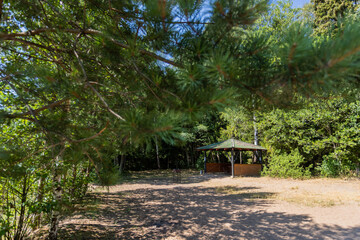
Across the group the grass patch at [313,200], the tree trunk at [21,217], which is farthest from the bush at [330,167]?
the tree trunk at [21,217]

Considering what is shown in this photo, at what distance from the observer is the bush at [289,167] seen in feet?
36.5

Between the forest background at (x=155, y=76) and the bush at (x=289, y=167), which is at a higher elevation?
the forest background at (x=155, y=76)

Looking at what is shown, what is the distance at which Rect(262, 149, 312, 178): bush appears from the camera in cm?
1113

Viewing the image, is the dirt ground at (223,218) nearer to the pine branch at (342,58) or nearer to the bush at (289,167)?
the pine branch at (342,58)

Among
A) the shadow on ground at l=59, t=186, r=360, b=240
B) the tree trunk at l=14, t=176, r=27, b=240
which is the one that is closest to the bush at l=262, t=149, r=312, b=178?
the shadow on ground at l=59, t=186, r=360, b=240

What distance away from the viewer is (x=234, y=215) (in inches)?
201

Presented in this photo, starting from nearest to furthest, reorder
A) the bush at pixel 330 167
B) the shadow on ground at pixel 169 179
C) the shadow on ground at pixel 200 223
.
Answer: the shadow on ground at pixel 200 223 < the bush at pixel 330 167 < the shadow on ground at pixel 169 179

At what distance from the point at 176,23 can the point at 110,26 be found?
893 mm

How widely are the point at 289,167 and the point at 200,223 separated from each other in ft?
29.0

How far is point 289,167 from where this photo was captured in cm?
1143

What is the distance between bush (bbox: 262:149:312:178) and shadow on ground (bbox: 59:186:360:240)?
5.64 metres

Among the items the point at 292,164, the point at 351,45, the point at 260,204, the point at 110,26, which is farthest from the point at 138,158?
the point at 351,45

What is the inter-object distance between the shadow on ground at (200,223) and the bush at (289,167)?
5641 millimetres

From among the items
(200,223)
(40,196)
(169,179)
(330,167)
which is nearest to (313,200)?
(200,223)
